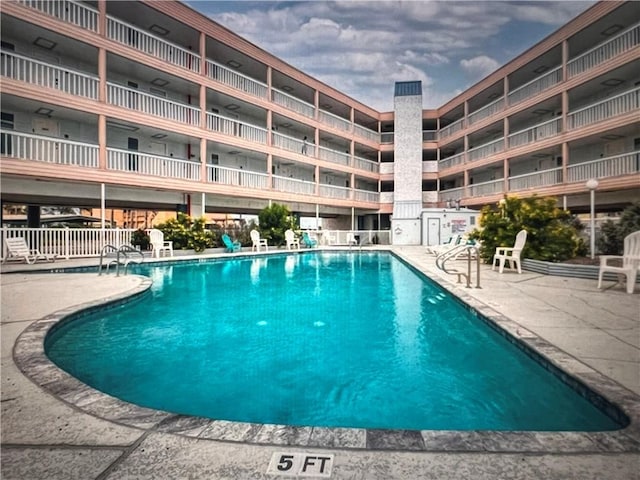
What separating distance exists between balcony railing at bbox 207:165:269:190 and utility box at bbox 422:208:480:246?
11813 mm

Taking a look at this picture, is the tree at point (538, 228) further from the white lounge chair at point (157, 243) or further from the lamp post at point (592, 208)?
the white lounge chair at point (157, 243)

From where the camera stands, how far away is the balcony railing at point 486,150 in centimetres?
2336

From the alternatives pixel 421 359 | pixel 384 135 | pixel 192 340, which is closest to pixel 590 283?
pixel 421 359

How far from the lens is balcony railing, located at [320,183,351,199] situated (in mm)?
25486

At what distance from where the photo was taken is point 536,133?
20875mm

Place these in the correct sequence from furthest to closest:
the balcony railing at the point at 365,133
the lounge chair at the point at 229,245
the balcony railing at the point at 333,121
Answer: the balcony railing at the point at 365,133 < the balcony railing at the point at 333,121 < the lounge chair at the point at 229,245

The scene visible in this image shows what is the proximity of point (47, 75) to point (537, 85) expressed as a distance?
2487 centimetres

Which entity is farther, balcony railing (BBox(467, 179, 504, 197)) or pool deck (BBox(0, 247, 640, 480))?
balcony railing (BBox(467, 179, 504, 197))

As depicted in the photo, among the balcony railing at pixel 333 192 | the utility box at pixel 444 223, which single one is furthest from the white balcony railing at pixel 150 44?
the utility box at pixel 444 223

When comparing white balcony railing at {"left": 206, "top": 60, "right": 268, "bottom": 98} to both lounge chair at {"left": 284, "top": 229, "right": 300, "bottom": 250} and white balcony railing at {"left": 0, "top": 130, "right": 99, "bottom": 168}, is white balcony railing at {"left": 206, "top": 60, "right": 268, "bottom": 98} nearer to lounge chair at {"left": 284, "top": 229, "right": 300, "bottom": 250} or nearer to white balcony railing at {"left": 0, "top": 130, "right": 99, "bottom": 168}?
white balcony railing at {"left": 0, "top": 130, "right": 99, "bottom": 168}

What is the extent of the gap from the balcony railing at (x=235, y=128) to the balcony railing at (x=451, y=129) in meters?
16.1

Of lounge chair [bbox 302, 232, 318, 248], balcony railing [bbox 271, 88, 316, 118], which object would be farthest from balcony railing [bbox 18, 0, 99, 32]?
lounge chair [bbox 302, 232, 318, 248]

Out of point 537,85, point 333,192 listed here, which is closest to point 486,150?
point 537,85

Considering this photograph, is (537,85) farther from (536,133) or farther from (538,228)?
(538,228)
